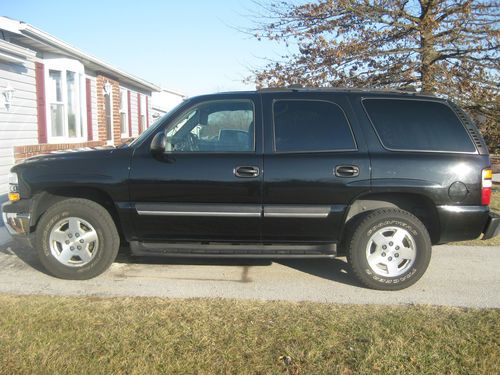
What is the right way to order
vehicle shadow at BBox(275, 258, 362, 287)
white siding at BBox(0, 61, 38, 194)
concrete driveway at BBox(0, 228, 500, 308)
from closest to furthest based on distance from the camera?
concrete driveway at BBox(0, 228, 500, 308) < vehicle shadow at BBox(275, 258, 362, 287) < white siding at BBox(0, 61, 38, 194)

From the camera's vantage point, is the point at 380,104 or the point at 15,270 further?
the point at 15,270

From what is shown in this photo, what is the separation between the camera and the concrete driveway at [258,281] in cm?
446

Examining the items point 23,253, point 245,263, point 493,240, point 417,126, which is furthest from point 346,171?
point 23,253

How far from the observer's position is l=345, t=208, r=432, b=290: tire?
14.9 ft

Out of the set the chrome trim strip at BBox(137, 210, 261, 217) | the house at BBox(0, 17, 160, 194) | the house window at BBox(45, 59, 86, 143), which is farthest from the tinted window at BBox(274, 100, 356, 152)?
the house window at BBox(45, 59, 86, 143)

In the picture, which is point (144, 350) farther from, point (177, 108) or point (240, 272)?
point (177, 108)

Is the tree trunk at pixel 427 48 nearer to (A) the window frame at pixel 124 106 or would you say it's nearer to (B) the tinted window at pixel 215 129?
(B) the tinted window at pixel 215 129

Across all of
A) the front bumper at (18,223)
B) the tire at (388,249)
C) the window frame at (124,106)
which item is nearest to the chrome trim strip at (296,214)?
the tire at (388,249)

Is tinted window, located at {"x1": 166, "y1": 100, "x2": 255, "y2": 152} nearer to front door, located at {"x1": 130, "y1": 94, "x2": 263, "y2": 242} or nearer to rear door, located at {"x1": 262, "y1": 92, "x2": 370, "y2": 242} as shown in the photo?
front door, located at {"x1": 130, "y1": 94, "x2": 263, "y2": 242}

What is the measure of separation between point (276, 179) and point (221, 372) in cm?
201

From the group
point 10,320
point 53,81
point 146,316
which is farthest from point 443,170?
point 53,81

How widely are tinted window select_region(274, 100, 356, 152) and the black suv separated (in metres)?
0.01

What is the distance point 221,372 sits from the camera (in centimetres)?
298

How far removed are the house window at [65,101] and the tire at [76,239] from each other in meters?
6.53
